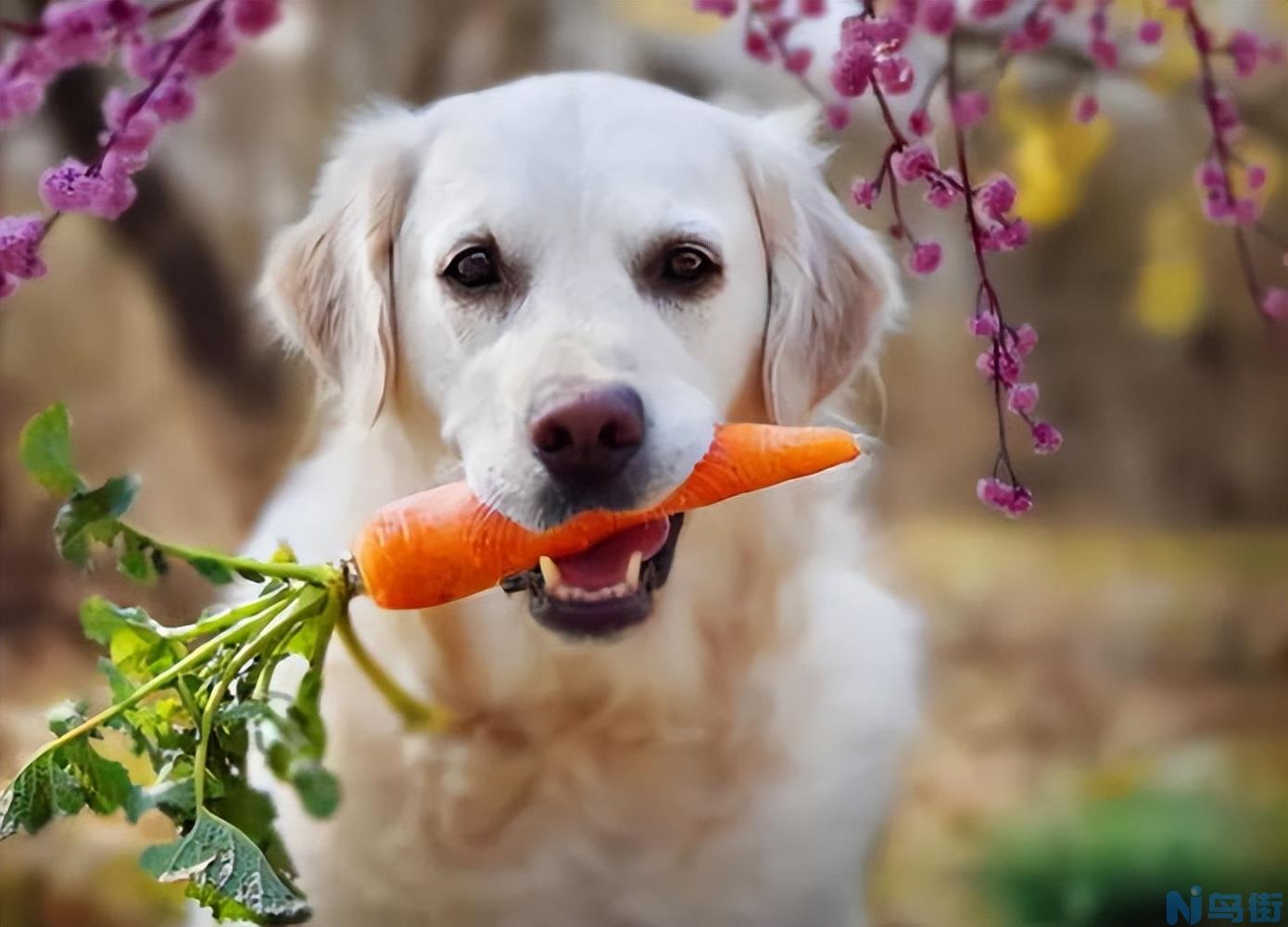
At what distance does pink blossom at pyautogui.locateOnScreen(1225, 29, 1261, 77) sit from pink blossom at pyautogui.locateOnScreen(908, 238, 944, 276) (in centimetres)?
35

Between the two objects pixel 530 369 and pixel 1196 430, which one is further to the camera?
pixel 1196 430

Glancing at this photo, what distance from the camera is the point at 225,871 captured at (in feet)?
2.53

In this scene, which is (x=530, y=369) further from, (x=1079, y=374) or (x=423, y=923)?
(x=1079, y=374)

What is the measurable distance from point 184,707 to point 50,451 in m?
0.20

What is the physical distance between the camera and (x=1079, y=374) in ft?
4.10

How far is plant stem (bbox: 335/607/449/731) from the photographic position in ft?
3.18

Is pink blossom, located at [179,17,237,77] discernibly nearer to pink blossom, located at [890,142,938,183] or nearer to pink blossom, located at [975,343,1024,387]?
pink blossom, located at [890,142,938,183]

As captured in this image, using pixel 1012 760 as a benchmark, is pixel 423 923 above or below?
below

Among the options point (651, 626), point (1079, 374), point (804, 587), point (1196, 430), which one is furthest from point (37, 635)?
point (1196, 430)

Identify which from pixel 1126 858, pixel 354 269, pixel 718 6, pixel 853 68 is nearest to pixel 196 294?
pixel 354 269

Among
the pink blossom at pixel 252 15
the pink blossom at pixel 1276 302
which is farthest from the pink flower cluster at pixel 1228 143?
the pink blossom at pixel 252 15

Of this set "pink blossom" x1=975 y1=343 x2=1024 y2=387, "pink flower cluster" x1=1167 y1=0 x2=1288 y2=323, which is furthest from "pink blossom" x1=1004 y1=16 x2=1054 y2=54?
"pink blossom" x1=975 y1=343 x2=1024 y2=387

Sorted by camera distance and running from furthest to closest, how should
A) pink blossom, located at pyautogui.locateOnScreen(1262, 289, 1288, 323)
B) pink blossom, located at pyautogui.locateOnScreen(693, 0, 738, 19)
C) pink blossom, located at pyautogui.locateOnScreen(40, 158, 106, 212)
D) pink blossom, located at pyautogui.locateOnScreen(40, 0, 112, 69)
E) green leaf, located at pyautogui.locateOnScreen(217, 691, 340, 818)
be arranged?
pink blossom, located at pyautogui.locateOnScreen(1262, 289, 1288, 323), pink blossom, located at pyautogui.locateOnScreen(693, 0, 738, 19), green leaf, located at pyautogui.locateOnScreen(217, 691, 340, 818), pink blossom, located at pyautogui.locateOnScreen(40, 158, 106, 212), pink blossom, located at pyautogui.locateOnScreen(40, 0, 112, 69)

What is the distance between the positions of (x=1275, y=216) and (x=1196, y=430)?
0.23 meters
